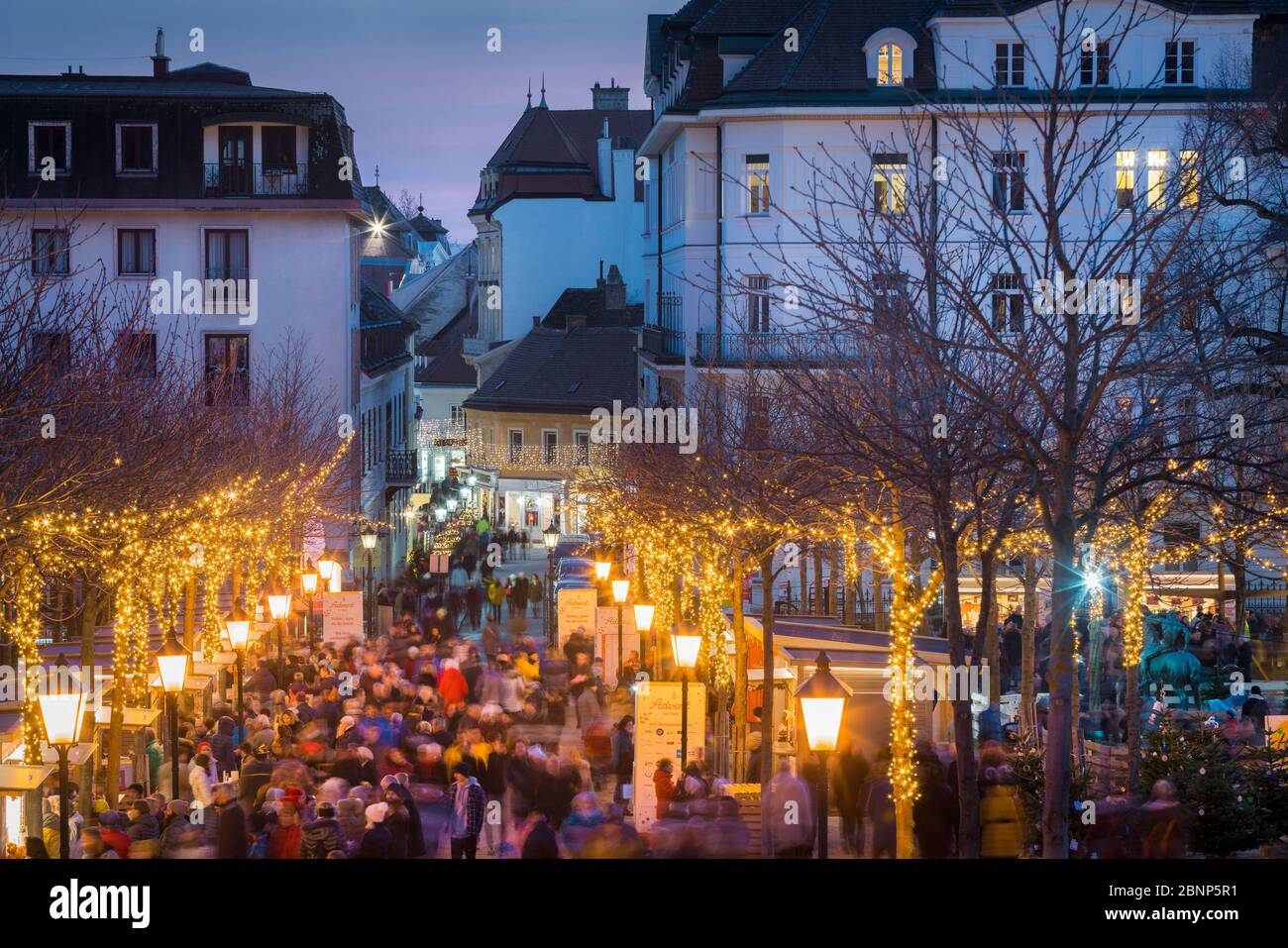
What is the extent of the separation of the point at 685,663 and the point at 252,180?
103 ft

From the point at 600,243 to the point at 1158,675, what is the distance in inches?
2605

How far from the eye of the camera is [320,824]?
15.4 metres

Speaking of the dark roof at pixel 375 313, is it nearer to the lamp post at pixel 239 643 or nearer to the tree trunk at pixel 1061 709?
the lamp post at pixel 239 643

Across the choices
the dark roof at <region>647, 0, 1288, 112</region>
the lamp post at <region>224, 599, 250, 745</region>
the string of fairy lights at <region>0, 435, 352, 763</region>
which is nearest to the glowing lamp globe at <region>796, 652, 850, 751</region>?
the string of fairy lights at <region>0, 435, 352, 763</region>

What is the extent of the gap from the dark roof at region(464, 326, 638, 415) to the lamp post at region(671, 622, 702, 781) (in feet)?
171

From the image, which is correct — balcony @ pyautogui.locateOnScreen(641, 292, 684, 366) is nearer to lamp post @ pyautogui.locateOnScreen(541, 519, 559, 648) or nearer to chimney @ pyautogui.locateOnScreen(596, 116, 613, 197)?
lamp post @ pyautogui.locateOnScreen(541, 519, 559, 648)

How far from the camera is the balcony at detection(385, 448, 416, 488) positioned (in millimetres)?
62438

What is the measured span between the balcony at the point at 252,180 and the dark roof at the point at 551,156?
144ft

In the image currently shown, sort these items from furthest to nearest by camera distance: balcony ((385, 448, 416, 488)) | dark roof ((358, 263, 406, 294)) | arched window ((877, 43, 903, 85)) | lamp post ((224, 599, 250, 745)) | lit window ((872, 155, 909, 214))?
1. dark roof ((358, 263, 406, 294))
2. balcony ((385, 448, 416, 488))
3. arched window ((877, 43, 903, 85))
4. lamp post ((224, 599, 250, 745))
5. lit window ((872, 155, 909, 214))

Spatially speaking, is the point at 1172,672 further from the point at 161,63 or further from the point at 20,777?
the point at 161,63

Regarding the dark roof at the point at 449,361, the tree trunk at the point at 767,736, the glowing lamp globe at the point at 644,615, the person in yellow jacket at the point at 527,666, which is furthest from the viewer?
the dark roof at the point at 449,361

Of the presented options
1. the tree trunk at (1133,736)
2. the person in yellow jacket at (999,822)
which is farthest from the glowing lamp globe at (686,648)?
the person in yellow jacket at (999,822)

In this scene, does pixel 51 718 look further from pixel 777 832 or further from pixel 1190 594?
pixel 1190 594

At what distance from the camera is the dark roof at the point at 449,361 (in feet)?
326
